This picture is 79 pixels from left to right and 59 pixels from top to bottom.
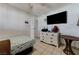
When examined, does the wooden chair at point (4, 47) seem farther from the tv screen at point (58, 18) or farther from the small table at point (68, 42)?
the small table at point (68, 42)

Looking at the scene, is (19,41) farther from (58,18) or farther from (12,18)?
(58,18)

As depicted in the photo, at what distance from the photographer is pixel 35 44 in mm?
1776

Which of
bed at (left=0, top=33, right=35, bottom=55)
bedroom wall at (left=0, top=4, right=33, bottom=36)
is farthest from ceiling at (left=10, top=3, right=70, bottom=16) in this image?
bed at (left=0, top=33, right=35, bottom=55)

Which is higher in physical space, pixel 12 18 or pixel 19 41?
pixel 12 18

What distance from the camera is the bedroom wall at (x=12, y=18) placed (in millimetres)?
1223

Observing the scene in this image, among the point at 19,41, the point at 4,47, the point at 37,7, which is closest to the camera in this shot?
the point at 4,47

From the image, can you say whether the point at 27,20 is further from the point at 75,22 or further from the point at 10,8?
the point at 75,22

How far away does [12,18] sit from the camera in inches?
51.2

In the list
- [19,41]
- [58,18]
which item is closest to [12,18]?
[19,41]

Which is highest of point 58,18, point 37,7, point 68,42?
point 37,7

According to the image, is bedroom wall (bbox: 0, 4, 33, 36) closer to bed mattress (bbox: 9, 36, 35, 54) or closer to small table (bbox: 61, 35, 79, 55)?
bed mattress (bbox: 9, 36, 35, 54)

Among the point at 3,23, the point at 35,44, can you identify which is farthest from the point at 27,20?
the point at 35,44

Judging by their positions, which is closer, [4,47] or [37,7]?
[4,47]

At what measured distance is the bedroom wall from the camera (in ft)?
4.01
